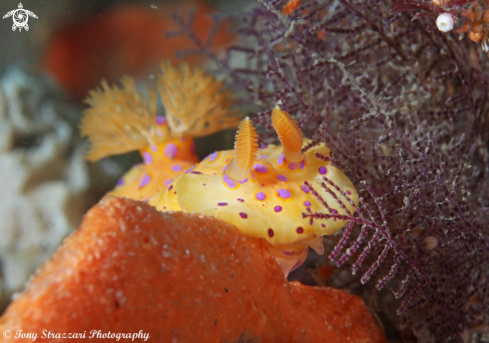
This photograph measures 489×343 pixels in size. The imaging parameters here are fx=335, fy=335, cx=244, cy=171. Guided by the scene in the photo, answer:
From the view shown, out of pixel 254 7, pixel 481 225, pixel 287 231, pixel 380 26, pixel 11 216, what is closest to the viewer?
pixel 287 231

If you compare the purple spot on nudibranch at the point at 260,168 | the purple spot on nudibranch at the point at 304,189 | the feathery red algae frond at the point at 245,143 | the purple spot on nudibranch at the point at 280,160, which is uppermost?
the feathery red algae frond at the point at 245,143

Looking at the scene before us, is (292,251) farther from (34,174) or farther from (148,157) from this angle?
(34,174)

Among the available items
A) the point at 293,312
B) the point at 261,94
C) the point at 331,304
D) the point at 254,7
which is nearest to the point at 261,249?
the point at 293,312

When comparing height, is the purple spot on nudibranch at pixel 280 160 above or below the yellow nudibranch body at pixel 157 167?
above

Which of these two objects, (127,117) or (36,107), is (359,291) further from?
(36,107)

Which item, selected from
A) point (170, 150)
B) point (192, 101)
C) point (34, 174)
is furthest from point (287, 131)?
point (34, 174)

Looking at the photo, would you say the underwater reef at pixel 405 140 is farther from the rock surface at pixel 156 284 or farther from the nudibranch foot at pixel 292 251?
the rock surface at pixel 156 284

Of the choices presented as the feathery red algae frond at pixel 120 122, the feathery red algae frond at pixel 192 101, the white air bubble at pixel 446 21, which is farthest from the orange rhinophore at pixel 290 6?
the feathery red algae frond at pixel 120 122
